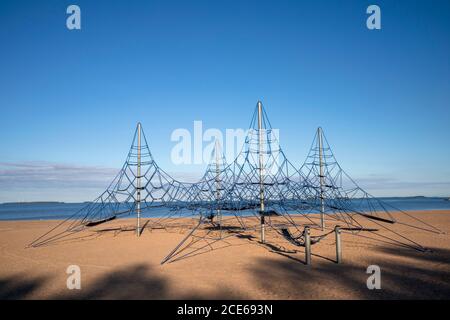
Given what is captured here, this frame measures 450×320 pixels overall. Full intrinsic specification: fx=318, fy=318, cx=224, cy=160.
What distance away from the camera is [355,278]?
9703 millimetres

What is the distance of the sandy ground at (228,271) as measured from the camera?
857 cm

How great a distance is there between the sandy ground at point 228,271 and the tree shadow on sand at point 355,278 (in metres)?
0.02

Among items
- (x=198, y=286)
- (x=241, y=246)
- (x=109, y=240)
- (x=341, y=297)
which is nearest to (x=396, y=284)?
(x=341, y=297)

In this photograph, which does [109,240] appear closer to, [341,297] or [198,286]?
[198,286]

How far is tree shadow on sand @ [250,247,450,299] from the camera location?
8.29 m

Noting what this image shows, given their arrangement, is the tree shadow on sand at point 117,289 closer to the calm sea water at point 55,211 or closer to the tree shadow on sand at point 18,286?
the tree shadow on sand at point 18,286

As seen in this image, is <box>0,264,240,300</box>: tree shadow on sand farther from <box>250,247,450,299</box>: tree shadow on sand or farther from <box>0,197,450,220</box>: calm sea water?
<box>0,197,450,220</box>: calm sea water

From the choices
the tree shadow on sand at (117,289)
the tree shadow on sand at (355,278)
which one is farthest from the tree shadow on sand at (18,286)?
the tree shadow on sand at (355,278)

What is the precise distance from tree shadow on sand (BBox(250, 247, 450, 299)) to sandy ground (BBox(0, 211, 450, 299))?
0.08 ft

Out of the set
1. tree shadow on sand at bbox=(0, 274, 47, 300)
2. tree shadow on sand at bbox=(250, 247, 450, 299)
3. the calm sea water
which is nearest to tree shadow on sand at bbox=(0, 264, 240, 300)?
tree shadow on sand at bbox=(0, 274, 47, 300)

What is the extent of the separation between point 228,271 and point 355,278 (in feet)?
13.2
